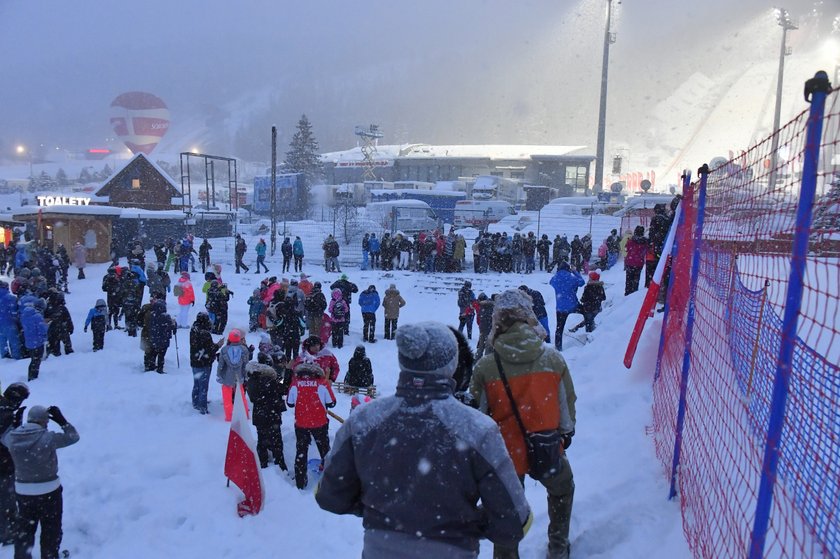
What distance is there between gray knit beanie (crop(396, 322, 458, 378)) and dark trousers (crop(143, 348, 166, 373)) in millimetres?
8761

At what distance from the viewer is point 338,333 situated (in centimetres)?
1288

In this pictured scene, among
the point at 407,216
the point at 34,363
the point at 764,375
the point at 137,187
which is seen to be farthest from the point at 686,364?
the point at 137,187

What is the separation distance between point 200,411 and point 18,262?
42.0 feet

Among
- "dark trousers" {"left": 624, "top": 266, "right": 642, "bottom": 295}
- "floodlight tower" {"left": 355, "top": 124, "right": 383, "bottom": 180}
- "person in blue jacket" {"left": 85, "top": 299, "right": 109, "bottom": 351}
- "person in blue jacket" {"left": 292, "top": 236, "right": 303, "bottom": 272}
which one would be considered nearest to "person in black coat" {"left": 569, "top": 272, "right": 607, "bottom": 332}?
"dark trousers" {"left": 624, "top": 266, "right": 642, "bottom": 295}

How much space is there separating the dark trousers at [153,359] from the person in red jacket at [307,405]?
455 centimetres

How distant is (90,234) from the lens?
75.2ft

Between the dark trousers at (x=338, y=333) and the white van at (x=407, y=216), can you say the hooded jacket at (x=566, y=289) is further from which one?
the white van at (x=407, y=216)

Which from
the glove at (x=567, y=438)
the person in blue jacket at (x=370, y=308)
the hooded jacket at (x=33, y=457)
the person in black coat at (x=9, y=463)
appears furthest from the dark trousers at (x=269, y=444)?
the person in blue jacket at (x=370, y=308)

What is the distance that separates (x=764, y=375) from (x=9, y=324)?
448 inches

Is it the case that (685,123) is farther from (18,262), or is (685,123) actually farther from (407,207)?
(18,262)

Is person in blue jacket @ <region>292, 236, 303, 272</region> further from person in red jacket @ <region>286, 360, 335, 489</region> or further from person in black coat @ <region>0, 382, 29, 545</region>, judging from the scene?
person in black coat @ <region>0, 382, 29, 545</region>

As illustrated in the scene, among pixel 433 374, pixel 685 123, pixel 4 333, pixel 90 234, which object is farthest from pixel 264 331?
pixel 685 123

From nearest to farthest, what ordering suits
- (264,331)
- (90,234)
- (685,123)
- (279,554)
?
(279,554), (264,331), (90,234), (685,123)

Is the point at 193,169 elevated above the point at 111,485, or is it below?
above
